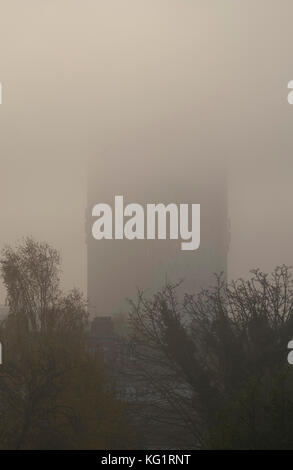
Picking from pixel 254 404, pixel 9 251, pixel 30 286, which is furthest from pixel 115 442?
pixel 9 251

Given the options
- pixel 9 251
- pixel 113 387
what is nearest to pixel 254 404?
pixel 113 387

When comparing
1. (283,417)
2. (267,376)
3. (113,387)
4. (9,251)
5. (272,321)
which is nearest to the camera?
(283,417)

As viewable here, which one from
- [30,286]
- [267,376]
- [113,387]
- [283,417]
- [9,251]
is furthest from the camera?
[9,251]

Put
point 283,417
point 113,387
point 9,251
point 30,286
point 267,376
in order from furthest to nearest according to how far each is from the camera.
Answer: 1. point 9,251
2. point 30,286
3. point 113,387
4. point 267,376
5. point 283,417

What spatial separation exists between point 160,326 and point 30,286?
2693 centimetres
